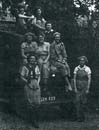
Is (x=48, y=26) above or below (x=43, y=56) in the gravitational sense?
above

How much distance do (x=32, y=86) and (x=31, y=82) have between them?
0.39ft

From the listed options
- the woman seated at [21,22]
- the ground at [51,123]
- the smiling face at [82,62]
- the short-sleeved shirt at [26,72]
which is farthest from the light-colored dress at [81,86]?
the woman seated at [21,22]

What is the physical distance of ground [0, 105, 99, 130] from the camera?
1216 cm

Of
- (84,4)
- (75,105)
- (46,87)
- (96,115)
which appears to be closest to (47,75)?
(46,87)

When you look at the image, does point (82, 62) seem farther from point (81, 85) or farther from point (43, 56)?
point (43, 56)

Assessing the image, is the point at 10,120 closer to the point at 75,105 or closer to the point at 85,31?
the point at 75,105

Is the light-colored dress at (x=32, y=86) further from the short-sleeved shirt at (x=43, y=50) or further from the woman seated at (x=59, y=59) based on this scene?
the woman seated at (x=59, y=59)

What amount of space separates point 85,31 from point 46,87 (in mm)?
3021

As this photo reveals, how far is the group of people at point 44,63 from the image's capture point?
12758 millimetres

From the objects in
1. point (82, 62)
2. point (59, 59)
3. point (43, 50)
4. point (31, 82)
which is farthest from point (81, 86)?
point (31, 82)

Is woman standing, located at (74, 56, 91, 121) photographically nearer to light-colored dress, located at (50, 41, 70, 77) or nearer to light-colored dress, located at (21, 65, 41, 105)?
light-colored dress, located at (50, 41, 70, 77)

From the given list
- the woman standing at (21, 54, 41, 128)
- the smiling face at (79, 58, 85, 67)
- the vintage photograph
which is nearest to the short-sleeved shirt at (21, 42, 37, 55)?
the vintage photograph

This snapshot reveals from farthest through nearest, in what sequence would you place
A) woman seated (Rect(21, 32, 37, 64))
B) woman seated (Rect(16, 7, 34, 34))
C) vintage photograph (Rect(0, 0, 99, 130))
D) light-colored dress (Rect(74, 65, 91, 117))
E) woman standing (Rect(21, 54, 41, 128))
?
light-colored dress (Rect(74, 65, 91, 117)) < woman seated (Rect(16, 7, 34, 34)) < woman seated (Rect(21, 32, 37, 64)) < vintage photograph (Rect(0, 0, 99, 130)) < woman standing (Rect(21, 54, 41, 128))

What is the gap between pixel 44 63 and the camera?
1327cm
